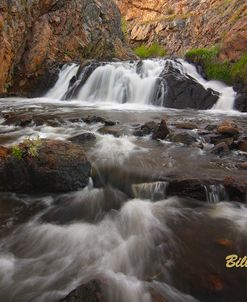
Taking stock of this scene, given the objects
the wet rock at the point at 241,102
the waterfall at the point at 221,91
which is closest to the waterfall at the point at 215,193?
the wet rock at the point at 241,102

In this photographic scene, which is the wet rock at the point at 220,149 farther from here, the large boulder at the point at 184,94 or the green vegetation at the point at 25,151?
the large boulder at the point at 184,94

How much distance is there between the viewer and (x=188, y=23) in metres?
32.4

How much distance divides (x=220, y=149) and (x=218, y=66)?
10.1 metres

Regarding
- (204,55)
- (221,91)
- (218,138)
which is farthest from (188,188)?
(204,55)

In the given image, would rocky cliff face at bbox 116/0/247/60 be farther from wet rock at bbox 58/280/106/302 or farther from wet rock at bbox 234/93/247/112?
wet rock at bbox 58/280/106/302

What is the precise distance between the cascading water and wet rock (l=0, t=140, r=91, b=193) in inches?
398

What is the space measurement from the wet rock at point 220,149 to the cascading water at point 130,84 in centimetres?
720

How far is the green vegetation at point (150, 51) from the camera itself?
35.4 metres

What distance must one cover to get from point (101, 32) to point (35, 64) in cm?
719
